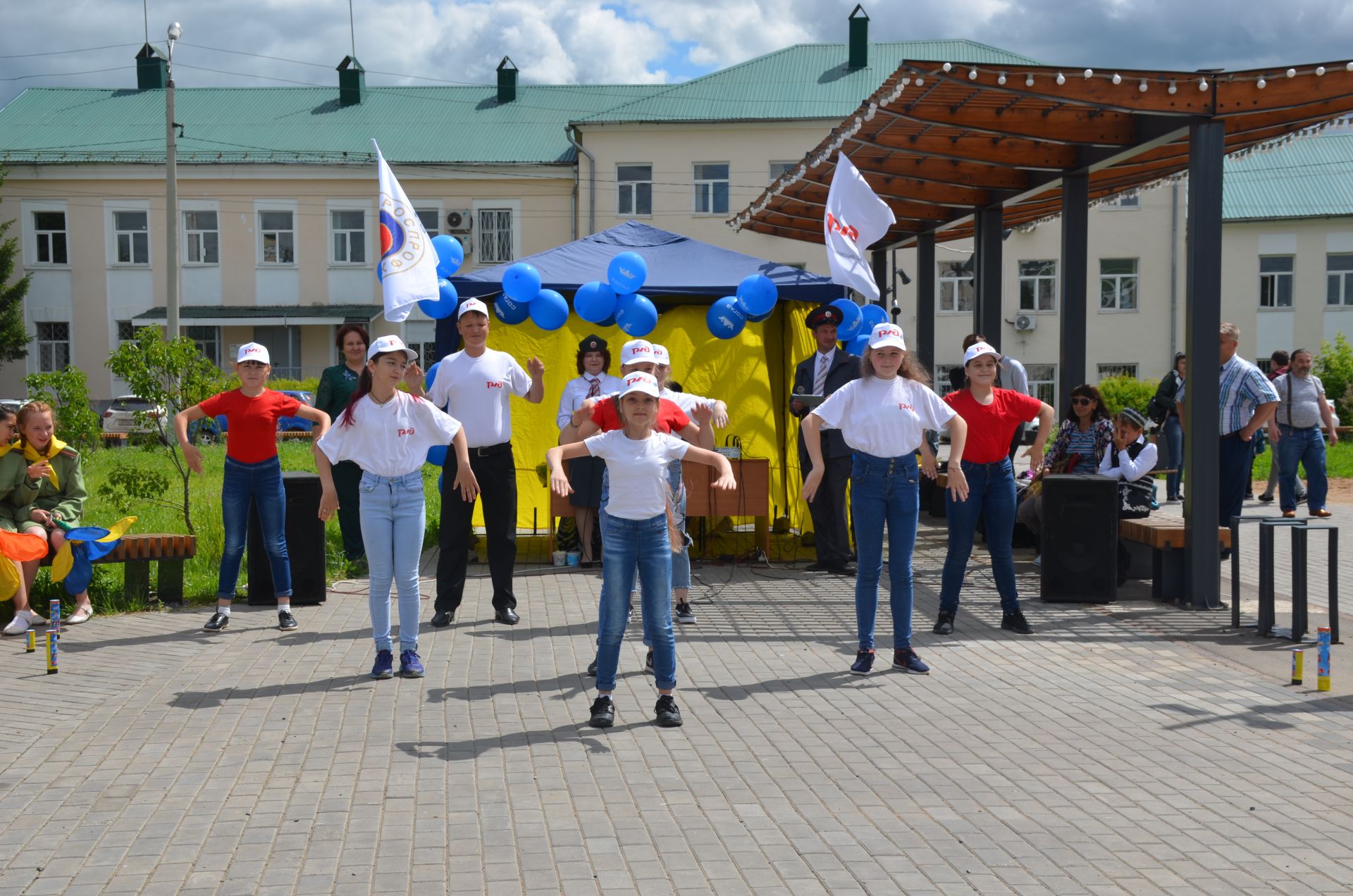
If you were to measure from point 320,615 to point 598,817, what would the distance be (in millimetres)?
4892

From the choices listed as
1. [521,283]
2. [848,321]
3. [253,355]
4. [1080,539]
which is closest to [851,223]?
[848,321]

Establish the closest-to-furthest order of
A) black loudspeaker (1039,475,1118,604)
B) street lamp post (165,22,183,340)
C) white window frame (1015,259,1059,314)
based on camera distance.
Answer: black loudspeaker (1039,475,1118,604)
street lamp post (165,22,183,340)
white window frame (1015,259,1059,314)

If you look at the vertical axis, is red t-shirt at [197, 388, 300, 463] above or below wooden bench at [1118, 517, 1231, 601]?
above

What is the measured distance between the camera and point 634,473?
6312 mm

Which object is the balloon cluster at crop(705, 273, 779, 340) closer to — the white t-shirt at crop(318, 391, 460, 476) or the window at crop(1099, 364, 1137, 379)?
the white t-shirt at crop(318, 391, 460, 476)

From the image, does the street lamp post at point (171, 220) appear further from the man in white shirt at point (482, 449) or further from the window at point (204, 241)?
the man in white shirt at point (482, 449)

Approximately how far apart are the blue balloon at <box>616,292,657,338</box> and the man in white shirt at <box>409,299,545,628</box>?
6.78 ft

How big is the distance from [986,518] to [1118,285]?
37.6 metres

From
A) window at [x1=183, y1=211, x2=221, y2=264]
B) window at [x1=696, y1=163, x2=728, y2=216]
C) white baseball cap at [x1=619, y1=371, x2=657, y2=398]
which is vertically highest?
window at [x1=696, y1=163, x2=728, y2=216]

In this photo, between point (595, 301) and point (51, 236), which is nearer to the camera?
point (595, 301)

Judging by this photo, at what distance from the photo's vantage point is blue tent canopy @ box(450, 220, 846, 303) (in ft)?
38.4

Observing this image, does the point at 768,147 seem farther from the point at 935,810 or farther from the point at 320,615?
the point at 935,810

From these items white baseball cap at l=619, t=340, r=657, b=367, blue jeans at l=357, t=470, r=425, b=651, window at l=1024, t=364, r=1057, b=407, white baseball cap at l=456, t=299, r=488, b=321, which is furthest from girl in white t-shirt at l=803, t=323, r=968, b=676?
window at l=1024, t=364, r=1057, b=407

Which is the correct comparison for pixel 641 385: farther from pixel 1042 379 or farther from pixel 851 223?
pixel 1042 379
